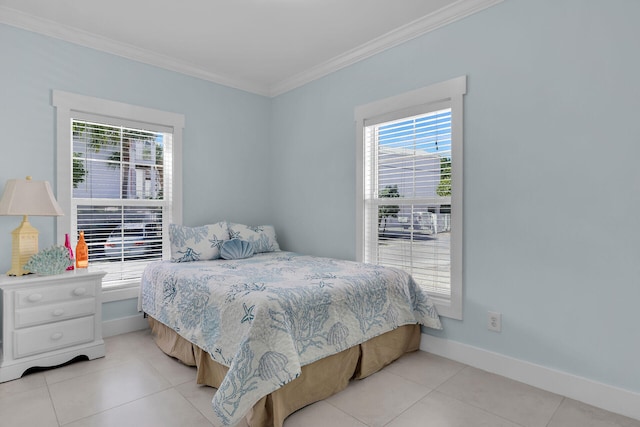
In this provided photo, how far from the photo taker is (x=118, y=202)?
10.5ft

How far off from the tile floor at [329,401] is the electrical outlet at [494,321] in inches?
12.2

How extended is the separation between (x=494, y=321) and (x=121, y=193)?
3.23 metres

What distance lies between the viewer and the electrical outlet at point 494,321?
2.41 metres

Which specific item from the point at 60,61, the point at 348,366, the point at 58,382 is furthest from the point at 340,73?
the point at 58,382

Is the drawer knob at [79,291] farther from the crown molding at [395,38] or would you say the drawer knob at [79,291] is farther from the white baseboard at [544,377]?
the crown molding at [395,38]

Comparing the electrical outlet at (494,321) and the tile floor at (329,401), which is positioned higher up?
the electrical outlet at (494,321)

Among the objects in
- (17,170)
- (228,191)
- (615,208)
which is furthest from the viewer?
(228,191)

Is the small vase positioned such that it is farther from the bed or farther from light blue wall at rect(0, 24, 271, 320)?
the bed

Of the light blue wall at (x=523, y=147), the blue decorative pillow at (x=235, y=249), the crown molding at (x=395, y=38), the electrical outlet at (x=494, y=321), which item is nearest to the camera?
the light blue wall at (x=523, y=147)

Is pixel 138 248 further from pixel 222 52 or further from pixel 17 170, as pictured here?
pixel 222 52

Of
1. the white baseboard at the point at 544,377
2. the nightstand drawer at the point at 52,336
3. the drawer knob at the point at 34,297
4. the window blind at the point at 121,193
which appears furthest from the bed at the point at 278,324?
the drawer knob at the point at 34,297

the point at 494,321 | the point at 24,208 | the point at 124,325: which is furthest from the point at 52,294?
the point at 494,321

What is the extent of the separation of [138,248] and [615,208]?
11.8 ft

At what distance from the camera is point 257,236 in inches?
143
